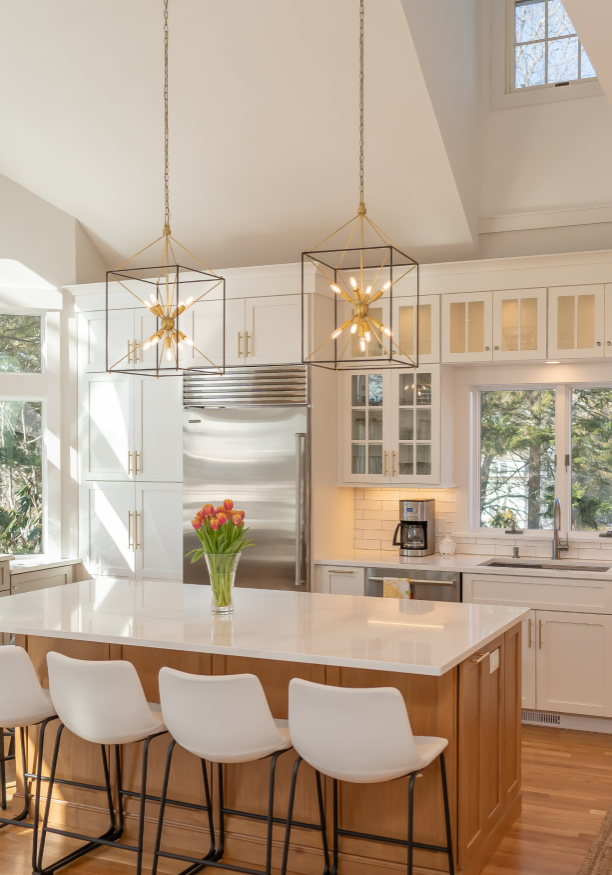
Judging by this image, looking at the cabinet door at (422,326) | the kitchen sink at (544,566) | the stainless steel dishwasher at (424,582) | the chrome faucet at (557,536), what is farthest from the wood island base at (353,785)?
the cabinet door at (422,326)

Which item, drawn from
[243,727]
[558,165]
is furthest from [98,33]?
[243,727]

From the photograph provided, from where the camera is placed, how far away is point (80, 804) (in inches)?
145

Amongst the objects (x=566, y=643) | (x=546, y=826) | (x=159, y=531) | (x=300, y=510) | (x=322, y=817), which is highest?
(x=300, y=510)

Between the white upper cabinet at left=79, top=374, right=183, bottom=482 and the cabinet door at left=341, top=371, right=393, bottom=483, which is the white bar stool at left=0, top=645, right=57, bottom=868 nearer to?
the white upper cabinet at left=79, top=374, right=183, bottom=482

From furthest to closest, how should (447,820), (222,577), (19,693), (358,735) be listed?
(222,577), (19,693), (447,820), (358,735)

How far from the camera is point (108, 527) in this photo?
5.96 metres

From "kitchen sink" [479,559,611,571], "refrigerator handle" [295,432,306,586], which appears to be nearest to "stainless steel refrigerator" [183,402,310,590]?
"refrigerator handle" [295,432,306,586]

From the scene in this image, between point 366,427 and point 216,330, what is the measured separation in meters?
1.15

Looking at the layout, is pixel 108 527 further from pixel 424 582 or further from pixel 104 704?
pixel 104 704

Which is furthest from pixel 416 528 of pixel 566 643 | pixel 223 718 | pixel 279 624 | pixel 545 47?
pixel 545 47

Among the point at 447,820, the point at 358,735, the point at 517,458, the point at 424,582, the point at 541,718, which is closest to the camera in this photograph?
the point at 358,735

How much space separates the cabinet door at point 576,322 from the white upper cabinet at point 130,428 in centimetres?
241

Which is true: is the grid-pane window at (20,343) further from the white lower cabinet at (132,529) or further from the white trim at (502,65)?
the white trim at (502,65)

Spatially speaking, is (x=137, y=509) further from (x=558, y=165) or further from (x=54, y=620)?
(x=558, y=165)
